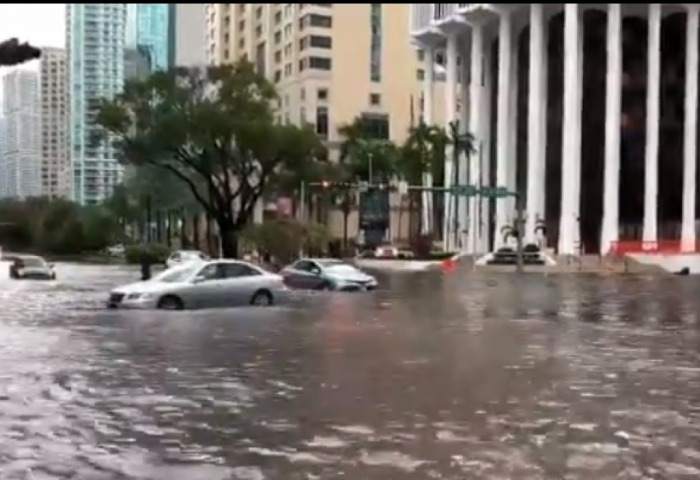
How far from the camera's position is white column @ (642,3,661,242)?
84.8 m

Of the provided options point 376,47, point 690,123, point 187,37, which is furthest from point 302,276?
point 376,47

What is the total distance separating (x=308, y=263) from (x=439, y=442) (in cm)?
3212

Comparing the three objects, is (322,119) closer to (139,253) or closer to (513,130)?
(513,130)

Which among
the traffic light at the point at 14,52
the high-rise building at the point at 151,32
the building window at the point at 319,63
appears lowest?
the traffic light at the point at 14,52

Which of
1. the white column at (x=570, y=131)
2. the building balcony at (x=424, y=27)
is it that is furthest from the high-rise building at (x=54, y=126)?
the building balcony at (x=424, y=27)

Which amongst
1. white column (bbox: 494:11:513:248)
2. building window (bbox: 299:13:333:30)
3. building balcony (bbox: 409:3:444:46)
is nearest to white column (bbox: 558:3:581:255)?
white column (bbox: 494:11:513:248)

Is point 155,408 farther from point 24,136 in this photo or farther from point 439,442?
point 24,136

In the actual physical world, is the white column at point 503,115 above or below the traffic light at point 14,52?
above

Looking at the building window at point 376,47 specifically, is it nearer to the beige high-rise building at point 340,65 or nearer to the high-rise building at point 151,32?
the beige high-rise building at point 340,65

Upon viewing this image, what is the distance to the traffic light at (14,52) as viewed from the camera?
10758 mm

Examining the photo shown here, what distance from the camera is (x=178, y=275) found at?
28.2 meters

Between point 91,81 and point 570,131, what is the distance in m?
42.7

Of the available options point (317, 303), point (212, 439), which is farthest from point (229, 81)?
point (212, 439)

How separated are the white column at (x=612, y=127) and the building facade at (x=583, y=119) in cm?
10
